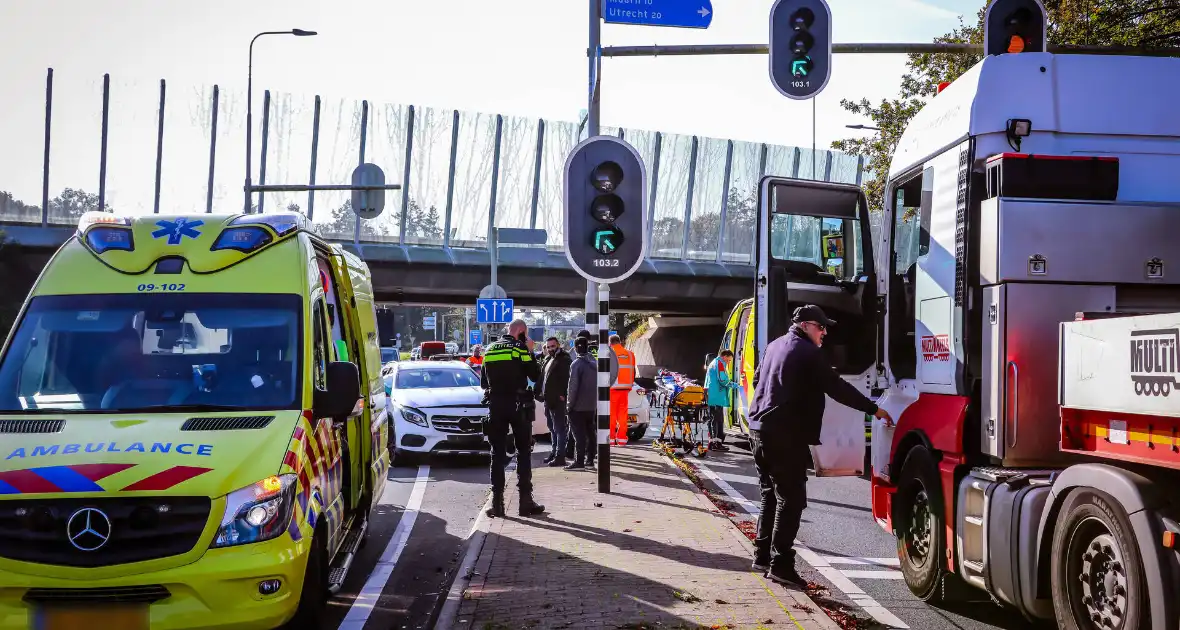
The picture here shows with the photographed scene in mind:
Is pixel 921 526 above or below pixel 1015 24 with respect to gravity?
below

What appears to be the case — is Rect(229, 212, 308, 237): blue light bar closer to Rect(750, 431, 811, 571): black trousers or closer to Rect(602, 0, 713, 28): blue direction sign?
Rect(750, 431, 811, 571): black trousers

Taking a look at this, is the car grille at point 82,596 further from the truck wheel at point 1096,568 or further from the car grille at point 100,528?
the truck wheel at point 1096,568

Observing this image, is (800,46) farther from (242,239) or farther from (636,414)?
(636,414)

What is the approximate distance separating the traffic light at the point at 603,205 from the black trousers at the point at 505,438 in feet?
5.45

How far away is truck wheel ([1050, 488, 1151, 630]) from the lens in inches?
182

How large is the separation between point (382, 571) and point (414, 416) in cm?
780

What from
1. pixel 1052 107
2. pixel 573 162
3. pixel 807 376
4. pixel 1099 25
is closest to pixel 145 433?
pixel 807 376

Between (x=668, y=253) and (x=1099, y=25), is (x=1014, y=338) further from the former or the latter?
(x=668, y=253)

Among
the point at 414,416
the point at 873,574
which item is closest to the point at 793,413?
the point at 873,574

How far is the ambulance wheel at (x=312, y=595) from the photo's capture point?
5.93 metres

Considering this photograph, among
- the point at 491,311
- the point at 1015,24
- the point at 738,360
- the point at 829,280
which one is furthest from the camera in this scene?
the point at 491,311

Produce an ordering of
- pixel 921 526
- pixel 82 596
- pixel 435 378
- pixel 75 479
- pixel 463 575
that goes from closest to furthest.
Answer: pixel 82 596 → pixel 75 479 → pixel 921 526 → pixel 463 575 → pixel 435 378

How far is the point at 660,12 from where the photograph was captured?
1233 cm

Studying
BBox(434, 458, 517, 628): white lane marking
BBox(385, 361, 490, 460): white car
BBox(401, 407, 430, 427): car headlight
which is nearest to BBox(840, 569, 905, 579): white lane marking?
BBox(434, 458, 517, 628): white lane marking
